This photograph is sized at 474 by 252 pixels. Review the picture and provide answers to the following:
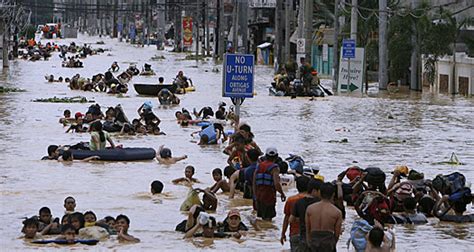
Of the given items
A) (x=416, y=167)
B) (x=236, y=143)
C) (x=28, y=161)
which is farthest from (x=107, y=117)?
(x=236, y=143)

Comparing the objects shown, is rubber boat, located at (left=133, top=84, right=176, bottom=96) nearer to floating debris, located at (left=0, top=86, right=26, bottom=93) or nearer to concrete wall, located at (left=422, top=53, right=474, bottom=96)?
floating debris, located at (left=0, top=86, right=26, bottom=93)

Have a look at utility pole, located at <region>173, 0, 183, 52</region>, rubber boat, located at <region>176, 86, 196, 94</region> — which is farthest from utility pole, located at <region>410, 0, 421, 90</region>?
utility pole, located at <region>173, 0, 183, 52</region>

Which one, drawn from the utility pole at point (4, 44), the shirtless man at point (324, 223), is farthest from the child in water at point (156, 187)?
the utility pole at point (4, 44)

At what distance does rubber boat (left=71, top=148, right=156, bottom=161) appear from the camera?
25.3 meters

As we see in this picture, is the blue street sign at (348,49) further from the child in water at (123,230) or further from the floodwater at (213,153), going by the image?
the child in water at (123,230)

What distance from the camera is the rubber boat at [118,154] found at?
25344mm

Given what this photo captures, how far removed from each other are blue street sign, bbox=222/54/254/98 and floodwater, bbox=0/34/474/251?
173 centimetres

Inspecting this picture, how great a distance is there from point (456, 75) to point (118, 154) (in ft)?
103

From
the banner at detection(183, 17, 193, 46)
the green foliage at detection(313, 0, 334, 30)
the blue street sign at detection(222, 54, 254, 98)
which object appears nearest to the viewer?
the blue street sign at detection(222, 54, 254, 98)

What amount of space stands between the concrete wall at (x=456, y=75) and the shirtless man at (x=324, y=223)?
39309 millimetres

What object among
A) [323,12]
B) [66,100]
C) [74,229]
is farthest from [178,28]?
[74,229]

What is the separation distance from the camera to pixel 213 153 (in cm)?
2736

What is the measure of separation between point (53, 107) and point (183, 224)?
26.5 m

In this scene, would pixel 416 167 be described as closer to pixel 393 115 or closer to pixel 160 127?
pixel 160 127
